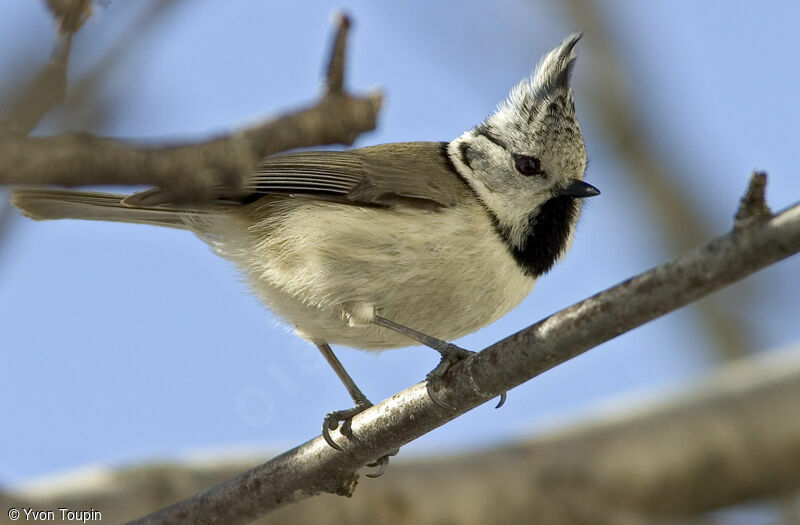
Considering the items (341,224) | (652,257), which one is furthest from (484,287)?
(652,257)

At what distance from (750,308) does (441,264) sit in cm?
392

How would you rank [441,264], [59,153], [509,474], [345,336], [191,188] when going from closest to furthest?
[59,153]
[191,188]
[441,264]
[345,336]
[509,474]

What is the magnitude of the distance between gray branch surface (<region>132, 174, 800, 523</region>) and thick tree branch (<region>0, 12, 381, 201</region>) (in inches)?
29.1

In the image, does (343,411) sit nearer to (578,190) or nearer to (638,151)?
(578,190)

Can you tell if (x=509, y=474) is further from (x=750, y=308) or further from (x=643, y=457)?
(x=750, y=308)

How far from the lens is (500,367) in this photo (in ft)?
8.13

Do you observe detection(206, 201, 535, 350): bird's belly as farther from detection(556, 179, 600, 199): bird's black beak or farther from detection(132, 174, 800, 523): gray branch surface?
detection(132, 174, 800, 523): gray branch surface

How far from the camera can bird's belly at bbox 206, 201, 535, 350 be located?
340 cm

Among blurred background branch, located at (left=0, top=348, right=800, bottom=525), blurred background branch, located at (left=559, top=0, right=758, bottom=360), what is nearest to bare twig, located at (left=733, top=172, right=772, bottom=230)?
blurred background branch, located at (left=0, top=348, right=800, bottom=525)

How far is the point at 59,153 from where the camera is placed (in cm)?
155

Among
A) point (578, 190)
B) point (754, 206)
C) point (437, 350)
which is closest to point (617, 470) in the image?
point (578, 190)

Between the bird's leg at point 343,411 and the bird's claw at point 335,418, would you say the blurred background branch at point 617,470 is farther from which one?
the bird's claw at point 335,418

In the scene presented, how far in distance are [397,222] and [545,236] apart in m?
0.58

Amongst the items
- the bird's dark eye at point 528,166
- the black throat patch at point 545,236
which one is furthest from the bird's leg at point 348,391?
the bird's dark eye at point 528,166
